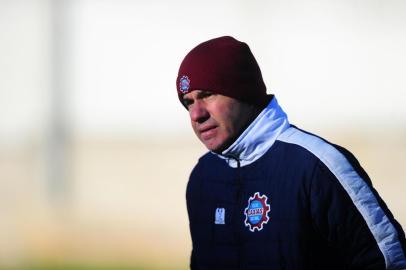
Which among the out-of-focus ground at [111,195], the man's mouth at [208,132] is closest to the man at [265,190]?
the man's mouth at [208,132]

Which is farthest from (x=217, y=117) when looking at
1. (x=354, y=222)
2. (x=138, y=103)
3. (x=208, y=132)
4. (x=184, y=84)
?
(x=138, y=103)

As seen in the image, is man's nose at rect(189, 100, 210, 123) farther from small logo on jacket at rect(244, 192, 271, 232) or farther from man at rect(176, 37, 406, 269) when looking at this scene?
small logo on jacket at rect(244, 192, 271, 232)

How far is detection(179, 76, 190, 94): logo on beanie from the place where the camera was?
A: 3.46 m

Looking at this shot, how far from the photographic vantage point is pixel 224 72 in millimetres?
3480

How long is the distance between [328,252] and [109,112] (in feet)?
23.3

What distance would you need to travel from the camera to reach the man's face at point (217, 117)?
335cm

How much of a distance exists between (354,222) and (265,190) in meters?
0.32

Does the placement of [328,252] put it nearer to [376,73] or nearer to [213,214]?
[213,214]

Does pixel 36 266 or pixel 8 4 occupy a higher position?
pixel 8 4

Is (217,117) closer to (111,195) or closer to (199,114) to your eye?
(199,114)

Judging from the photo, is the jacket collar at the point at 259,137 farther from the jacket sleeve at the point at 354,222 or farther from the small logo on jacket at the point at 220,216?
the jacket sleeve at the point at 354,222

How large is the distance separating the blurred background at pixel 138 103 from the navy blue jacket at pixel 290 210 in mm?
5944

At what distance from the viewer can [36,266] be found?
934 centimetres

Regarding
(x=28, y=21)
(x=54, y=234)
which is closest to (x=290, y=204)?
(x=54, y=234)
